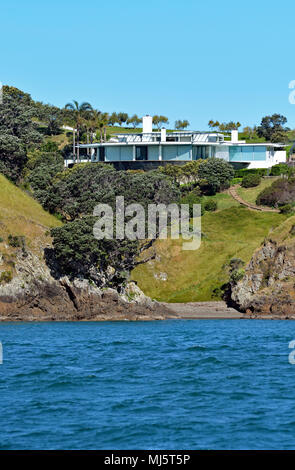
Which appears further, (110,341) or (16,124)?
(16,124)

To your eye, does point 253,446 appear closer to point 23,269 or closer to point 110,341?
point 110,341

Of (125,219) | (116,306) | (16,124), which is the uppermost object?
(16,124)

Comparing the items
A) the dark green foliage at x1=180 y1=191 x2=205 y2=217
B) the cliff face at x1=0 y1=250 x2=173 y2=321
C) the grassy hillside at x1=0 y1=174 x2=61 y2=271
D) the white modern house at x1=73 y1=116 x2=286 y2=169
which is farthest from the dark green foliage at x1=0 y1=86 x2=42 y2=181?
the cliff face at x1=0 y1=250 x2=173 y2=321

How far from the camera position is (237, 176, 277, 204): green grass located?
379ft

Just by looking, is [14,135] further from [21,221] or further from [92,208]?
[21,221]

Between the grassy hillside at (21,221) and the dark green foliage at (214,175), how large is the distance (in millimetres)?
33037

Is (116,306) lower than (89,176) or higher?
lower

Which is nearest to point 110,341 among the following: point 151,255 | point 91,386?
point 91,386

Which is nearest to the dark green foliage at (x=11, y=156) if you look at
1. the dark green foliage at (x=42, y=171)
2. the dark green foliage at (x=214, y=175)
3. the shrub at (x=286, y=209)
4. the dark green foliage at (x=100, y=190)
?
the dark green foliage at (x=42, y=171)

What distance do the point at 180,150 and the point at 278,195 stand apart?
2376 cm

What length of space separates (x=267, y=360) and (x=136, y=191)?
49657mm

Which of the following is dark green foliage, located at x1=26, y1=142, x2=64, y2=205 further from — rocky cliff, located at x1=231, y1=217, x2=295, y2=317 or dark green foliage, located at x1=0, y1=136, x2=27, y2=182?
rocky cliff, located at x1=231, y1=217, x2=295, y2=317

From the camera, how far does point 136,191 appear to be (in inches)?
3634
